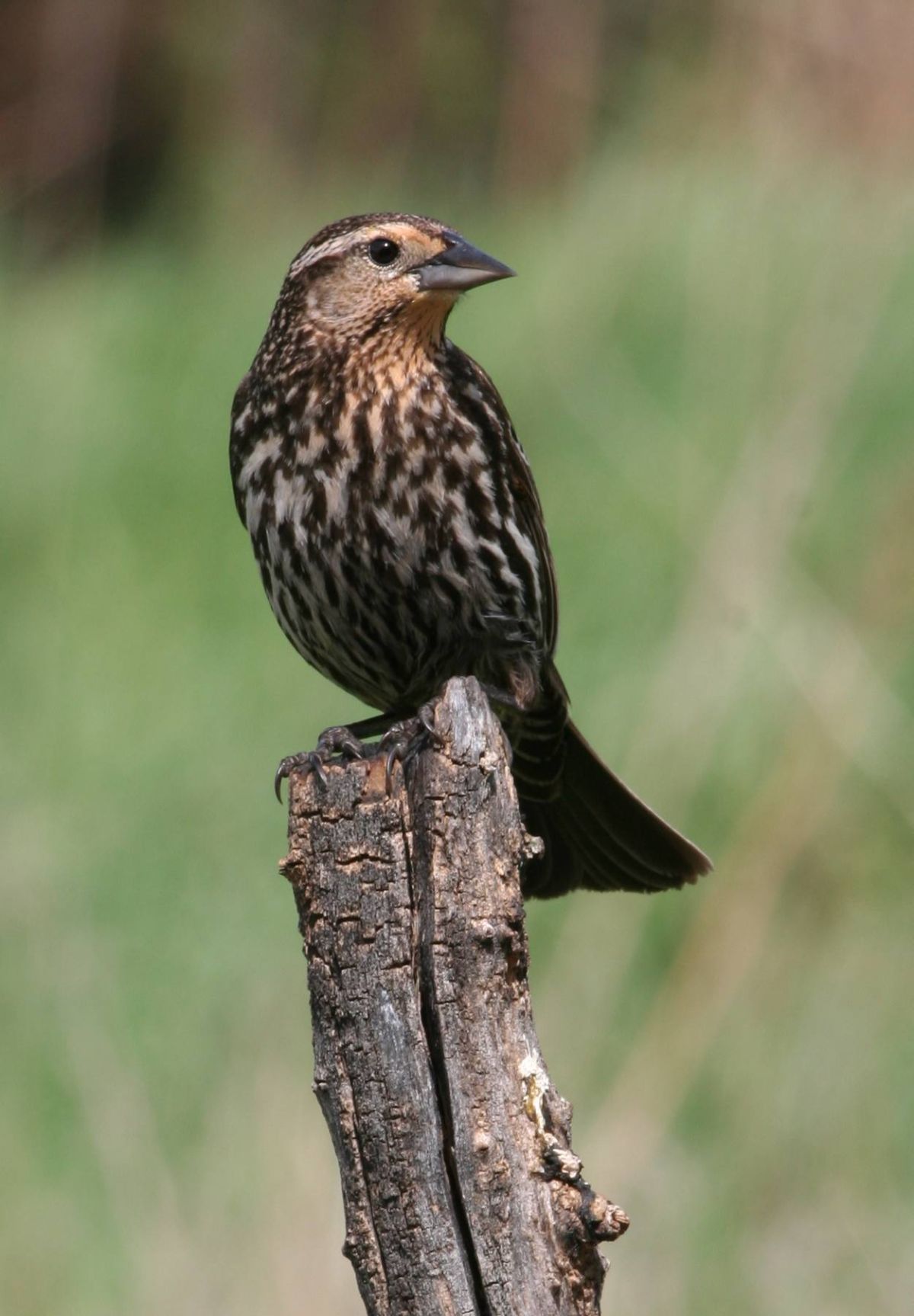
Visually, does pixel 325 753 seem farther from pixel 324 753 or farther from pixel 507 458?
pixel 507 458

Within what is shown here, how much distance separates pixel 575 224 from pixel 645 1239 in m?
4.90

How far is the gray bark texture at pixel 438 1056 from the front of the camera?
2.14 m

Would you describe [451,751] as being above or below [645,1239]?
above

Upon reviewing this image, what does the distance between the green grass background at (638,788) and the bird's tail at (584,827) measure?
87cm

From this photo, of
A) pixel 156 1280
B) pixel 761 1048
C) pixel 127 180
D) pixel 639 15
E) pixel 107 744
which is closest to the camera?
pixel 156 1280

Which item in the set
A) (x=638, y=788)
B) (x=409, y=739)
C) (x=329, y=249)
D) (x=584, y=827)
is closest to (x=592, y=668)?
(x=638, y=788)

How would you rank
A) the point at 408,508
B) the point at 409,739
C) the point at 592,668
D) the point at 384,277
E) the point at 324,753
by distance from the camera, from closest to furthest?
the point at 409,739
the point at 324,753
the point at 408,508
the point at 384,277
the point at 592,668

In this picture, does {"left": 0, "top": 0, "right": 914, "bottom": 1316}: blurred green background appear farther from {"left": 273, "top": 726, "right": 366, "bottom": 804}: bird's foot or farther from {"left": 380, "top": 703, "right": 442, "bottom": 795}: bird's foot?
{"left": 380, "top": 703, "right": 442, "bottom": 795}: bird's foot

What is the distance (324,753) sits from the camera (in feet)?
8.87

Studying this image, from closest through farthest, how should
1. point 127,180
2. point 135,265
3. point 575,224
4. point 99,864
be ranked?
1. point 99,864
2. point 575,224
3. point 135,265
4. point 127,180

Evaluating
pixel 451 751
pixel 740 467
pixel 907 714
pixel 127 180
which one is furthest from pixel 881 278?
pixel 127 180

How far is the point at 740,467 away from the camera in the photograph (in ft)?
17.5

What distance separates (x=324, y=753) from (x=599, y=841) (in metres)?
0.96

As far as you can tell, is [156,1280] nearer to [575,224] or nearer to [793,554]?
[793,554]
